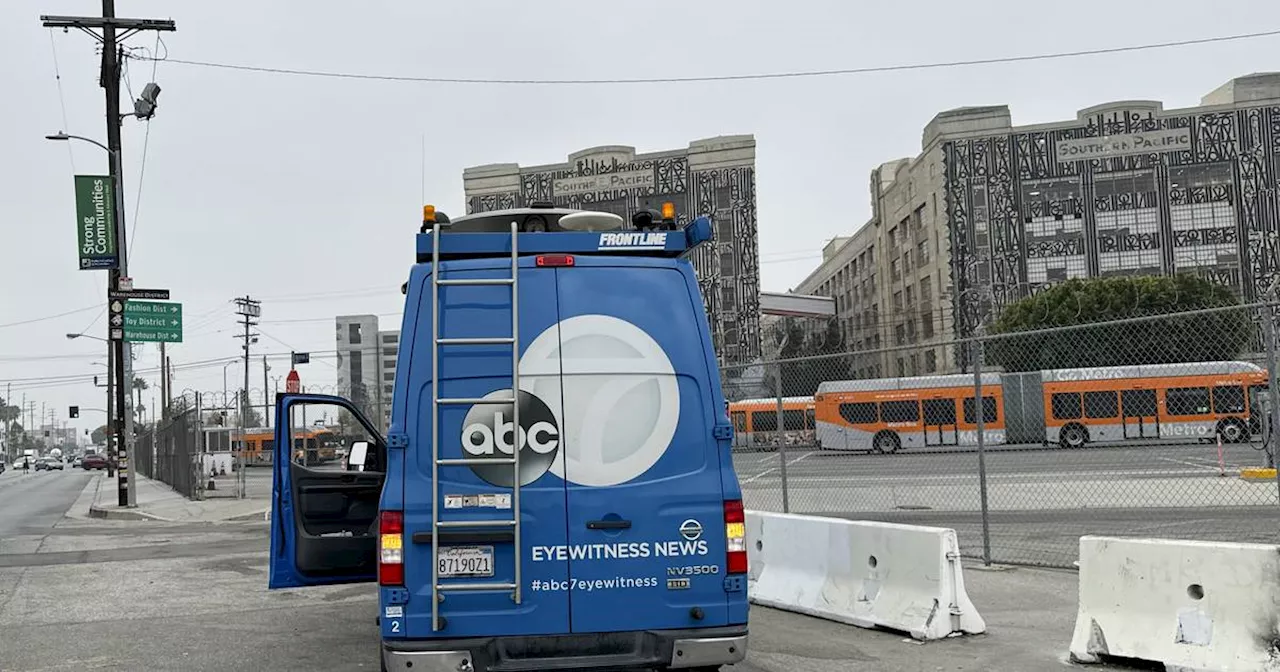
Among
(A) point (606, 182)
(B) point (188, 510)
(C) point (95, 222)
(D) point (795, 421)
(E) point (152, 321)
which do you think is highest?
(A) point (606, 182)

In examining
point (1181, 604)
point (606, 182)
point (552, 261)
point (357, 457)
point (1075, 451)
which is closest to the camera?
point (552, 261)

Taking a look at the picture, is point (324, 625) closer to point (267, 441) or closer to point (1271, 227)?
point (267, 441)

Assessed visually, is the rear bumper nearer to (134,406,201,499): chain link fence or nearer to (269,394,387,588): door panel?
(269,394,387,588): door panel

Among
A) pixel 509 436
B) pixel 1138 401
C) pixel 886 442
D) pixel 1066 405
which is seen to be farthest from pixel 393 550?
pixel 886 442

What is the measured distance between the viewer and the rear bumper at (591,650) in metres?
5.25

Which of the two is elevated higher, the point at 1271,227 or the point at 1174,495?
the point at 1271,227

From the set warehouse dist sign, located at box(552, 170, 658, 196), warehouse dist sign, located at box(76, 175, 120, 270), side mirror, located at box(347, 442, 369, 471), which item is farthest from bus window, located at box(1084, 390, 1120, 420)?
warehouse dist sign, located at box(552, 170, 658, 196)

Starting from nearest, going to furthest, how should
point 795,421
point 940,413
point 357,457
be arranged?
point 357,457
point 940,413
point 795,421

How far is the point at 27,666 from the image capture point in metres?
7.78

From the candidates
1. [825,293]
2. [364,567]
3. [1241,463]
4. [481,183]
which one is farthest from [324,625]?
[825,293]

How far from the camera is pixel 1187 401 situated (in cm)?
1198

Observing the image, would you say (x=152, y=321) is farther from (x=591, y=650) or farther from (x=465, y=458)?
(x=591, y=650)

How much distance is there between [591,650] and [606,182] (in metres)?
96.3

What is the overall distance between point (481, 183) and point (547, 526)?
101 m
